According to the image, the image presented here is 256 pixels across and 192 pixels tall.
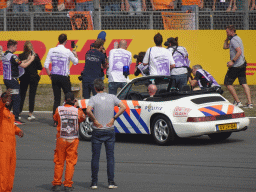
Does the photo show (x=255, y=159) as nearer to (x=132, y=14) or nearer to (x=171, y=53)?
(x=171, y=53)

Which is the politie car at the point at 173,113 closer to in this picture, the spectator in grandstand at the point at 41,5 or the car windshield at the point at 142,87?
the car windshield at the point at 142,87

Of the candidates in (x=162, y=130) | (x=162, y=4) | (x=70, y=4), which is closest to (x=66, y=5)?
(x=70, y=4)

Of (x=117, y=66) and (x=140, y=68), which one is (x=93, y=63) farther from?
(x=140, y=68)

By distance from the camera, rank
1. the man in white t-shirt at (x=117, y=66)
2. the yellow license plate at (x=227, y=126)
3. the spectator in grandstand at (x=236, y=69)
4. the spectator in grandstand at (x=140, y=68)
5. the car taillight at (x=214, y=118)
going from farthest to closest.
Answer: the spectator in grandstand at (x=236, y=69), the spectator in grandstand at (x=140, y=68), the man in white t-shirt at (x=117, y=66), the yellow license plate at (x=227, y=126), the car taillight at (x=214, y=118)

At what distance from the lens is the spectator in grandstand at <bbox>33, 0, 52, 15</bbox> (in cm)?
1895

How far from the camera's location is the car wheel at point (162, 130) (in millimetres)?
10578

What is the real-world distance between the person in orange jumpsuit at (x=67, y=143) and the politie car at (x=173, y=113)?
127 inches

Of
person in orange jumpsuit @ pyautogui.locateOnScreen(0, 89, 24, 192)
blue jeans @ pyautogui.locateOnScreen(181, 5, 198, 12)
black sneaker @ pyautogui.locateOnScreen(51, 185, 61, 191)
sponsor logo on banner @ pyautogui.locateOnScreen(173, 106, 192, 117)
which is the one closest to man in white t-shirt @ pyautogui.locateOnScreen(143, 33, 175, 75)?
sponsor logo on banner @ pyautogui.locateOnScreen(173, 106, 192, 117)

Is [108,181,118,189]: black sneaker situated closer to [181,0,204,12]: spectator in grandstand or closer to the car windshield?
the car windshield

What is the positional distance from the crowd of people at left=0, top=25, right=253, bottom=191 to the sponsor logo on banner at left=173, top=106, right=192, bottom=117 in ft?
3.00

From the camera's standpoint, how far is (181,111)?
10.5 metres

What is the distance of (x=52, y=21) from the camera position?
19.1m

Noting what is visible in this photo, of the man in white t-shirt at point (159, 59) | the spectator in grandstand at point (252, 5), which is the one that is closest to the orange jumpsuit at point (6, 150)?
the man in white t-shirt at point (159, 59)

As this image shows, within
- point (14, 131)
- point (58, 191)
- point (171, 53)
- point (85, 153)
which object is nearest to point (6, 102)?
point (14, 131)
